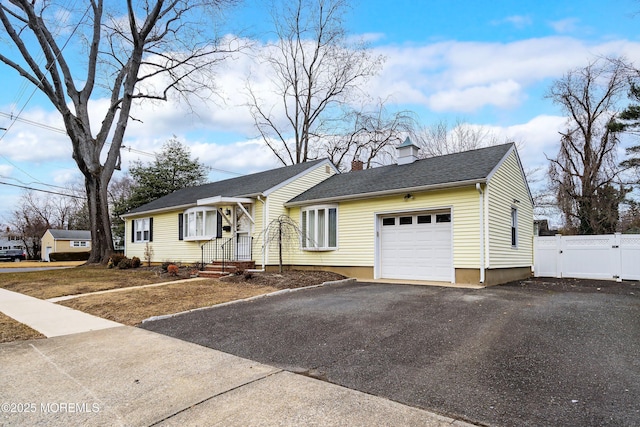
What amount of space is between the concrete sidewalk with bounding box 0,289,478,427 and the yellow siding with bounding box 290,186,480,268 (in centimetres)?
757

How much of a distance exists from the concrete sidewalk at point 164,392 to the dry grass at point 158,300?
6.57ft

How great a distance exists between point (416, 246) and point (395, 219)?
3.56ft

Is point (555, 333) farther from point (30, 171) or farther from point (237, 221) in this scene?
point (30, 171)

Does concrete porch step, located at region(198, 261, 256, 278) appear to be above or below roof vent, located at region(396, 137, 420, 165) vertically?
below

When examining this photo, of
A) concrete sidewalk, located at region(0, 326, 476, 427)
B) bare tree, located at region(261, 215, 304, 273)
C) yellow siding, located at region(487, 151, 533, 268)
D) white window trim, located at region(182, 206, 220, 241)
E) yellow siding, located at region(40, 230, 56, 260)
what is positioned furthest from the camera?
yellow siding, located at region(40, 230, 56, 260)

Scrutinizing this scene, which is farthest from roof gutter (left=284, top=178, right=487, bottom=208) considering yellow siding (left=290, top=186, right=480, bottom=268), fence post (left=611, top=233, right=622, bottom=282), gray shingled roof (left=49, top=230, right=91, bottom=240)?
gray shingled roof (left=49, top=230, right=91, bottom=240)

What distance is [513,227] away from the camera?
1241cm

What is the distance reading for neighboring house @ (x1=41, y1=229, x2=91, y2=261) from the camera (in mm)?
44031

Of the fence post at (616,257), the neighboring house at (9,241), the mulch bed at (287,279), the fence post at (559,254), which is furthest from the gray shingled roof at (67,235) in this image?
the fence post at (616,257)

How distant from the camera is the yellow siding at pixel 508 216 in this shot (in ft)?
34.4

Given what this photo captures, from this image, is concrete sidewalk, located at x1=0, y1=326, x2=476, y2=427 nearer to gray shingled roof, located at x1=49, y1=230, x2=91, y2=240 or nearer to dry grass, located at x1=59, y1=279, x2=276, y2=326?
dry grass, located at x1=59, y1=279, x2=276, y2=326

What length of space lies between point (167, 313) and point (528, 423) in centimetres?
637

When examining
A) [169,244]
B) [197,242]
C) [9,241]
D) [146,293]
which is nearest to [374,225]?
[146,293]

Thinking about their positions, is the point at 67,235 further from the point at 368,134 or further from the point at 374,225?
the point at 374,225
